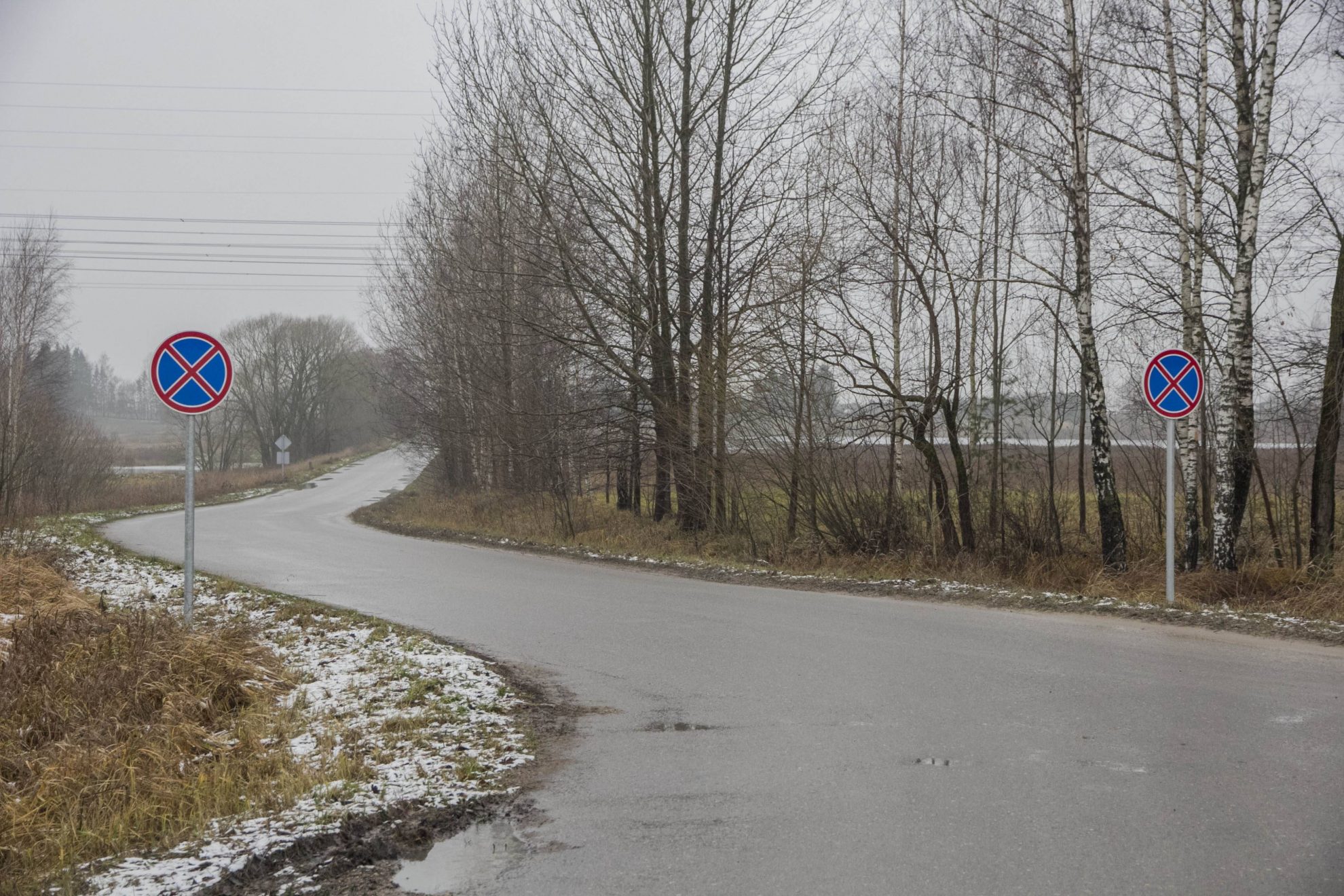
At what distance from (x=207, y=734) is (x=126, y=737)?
48 cm

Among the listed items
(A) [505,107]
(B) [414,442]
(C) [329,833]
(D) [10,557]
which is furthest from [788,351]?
(B) [414,442]

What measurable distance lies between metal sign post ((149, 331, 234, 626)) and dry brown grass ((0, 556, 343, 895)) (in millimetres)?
1088

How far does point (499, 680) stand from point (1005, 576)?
9166 millimetres

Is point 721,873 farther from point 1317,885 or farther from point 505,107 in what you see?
point 505,107

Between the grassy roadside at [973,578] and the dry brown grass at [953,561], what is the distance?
2 centimetres

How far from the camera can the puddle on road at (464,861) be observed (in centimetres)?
434

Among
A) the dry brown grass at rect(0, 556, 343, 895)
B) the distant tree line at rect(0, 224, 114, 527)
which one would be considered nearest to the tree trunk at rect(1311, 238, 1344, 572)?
the dry brown grass at rect(0, 556, 343, 895)

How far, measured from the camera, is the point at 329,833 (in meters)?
4.81

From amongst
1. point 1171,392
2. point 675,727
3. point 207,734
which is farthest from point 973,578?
point 207,734

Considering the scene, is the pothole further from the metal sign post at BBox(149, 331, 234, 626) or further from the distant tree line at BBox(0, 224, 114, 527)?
the distant tree line at BBox(0, 224, 114, 527)

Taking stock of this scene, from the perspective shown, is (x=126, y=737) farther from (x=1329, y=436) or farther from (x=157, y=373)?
(x=1329, y=436)

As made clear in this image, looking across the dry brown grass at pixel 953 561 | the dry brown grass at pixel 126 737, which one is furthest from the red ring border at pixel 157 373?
the dry brown grass at pixel 953 561

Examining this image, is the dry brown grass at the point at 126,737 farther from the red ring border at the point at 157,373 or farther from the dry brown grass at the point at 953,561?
the dry brown grass at the point at 953,561

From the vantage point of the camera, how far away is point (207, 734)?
21.6 feet
